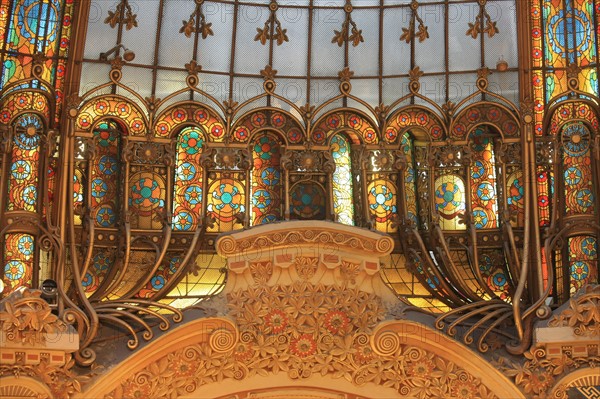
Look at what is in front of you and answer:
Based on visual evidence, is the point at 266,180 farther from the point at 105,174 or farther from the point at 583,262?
the point at 583,262

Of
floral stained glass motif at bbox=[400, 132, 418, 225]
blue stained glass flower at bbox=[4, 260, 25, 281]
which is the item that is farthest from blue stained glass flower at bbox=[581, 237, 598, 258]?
blue stained glass flower at bbox=[4, 260, 25, 281]

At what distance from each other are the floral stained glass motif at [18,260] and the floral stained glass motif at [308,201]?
3357 mm

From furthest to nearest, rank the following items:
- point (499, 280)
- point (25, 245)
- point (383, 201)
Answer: point (383, 201)
point (499, 280)
point (25, 245)

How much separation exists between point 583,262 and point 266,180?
4.18m

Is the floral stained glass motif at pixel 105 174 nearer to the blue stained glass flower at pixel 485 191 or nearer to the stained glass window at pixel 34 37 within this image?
the stained glass window at pixel 34 37

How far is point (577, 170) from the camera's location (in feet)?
57.8

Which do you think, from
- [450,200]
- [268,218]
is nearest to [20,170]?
[268,218]

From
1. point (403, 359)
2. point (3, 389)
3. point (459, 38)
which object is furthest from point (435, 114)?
point (3, 389)

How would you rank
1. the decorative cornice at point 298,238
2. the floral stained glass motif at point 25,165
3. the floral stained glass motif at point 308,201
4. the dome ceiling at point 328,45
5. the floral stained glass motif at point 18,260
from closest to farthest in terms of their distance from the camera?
1. the decorative cornice at point 298,238
2. the floral stained glass motif at point 18,260
3. the floral stained glass motif at point 25,165
4. the floral stained glass motif at point 308,201
5. the dome ceiling at point 328,45

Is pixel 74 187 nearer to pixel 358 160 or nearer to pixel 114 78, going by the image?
pixel 114 78

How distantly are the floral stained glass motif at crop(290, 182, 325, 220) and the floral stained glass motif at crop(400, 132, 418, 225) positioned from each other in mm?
1113

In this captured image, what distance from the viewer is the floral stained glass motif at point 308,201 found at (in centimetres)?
1775

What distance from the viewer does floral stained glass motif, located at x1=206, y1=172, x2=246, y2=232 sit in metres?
17.8

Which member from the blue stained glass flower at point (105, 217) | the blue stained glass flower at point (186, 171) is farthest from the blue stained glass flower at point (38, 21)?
the blue stained glass flower at point (186, 171)
